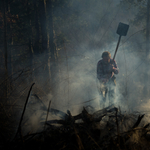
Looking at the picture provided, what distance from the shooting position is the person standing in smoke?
14.0 ft

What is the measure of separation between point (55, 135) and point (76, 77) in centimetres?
472

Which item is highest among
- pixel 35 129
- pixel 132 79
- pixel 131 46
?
pixel 131 46

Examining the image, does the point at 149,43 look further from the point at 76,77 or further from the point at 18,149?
the point at 18,149

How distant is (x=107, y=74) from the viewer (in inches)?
169

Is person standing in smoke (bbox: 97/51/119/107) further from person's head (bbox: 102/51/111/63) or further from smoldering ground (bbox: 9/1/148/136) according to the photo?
smoldering ground (bbox: 9/1/148/136)

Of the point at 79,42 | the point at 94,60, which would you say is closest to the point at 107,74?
the point at 94,60

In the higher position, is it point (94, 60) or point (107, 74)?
point (94, 60)

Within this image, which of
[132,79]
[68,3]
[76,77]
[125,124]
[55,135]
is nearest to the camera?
[55,135]

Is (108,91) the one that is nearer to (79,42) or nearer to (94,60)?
(94,60)

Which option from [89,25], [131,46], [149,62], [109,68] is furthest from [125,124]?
[89,25]

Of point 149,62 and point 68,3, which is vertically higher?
point 68,3

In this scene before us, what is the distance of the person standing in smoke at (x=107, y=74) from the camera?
4275mm

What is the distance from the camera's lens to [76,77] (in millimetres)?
6395

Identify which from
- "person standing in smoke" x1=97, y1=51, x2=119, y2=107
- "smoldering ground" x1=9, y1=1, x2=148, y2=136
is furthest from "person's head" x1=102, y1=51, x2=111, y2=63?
"smoldering ground" x1=9, y1=1, x2=148, y2=136
